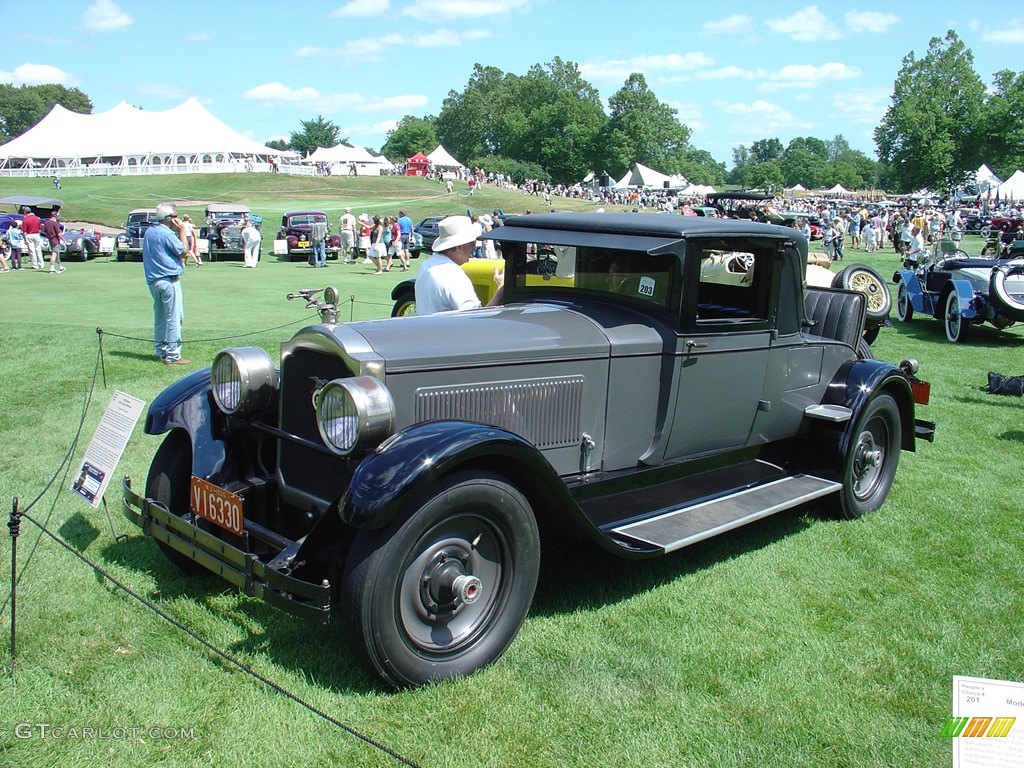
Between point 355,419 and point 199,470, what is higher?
point 355,419

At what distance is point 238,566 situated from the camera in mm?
3416

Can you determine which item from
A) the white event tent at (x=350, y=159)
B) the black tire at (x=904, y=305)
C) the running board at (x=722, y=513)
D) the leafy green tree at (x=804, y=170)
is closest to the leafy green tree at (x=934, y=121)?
the white event tent at (x=350, y=159)

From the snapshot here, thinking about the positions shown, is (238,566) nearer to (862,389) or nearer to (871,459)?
(862,389)

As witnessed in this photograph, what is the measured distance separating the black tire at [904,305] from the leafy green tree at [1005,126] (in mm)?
58945

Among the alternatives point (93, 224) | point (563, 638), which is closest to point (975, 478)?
point (563, 638)

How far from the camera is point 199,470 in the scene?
420 cm

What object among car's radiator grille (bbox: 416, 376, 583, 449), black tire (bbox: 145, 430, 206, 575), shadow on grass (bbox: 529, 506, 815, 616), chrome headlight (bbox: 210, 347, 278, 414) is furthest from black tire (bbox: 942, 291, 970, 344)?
black tire (bbox: 145, 430, 206, 575)

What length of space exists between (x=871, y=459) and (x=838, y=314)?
105cm

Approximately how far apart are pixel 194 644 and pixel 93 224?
37662 mm

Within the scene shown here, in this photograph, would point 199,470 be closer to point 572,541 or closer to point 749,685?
point 572,541

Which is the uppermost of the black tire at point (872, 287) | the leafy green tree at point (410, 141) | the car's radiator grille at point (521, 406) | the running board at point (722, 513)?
the leafy green tree at point (410, 141)

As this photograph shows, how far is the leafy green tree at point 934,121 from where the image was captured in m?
64.0

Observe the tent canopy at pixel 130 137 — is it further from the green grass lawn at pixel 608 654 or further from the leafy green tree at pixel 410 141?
the green grass lawn at pixel 608 654

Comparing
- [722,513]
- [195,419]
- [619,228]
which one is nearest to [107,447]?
[195,419]
